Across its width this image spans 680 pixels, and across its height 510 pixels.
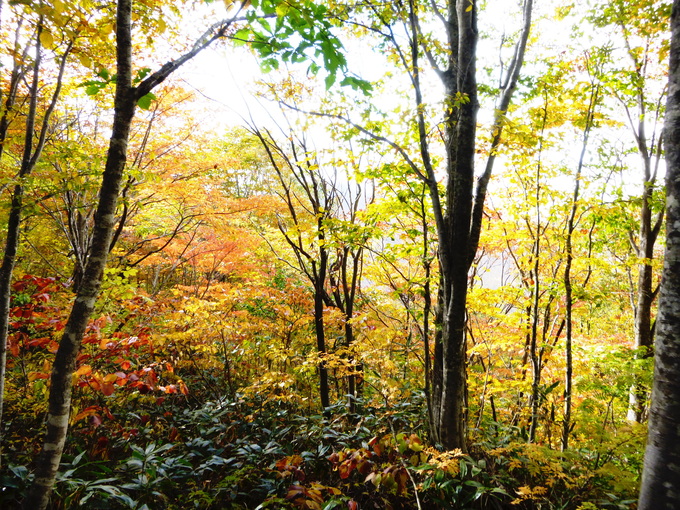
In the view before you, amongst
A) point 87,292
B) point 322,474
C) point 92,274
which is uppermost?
point 92,274

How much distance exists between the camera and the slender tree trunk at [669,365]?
1.48 meters

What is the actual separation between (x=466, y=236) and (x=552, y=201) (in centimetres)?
313

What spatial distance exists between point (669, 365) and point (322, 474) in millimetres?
3282

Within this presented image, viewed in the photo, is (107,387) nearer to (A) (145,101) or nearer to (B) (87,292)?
(B) (87,292)

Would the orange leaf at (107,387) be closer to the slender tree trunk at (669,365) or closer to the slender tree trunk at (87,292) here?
the slender tree trunk at (87,292)

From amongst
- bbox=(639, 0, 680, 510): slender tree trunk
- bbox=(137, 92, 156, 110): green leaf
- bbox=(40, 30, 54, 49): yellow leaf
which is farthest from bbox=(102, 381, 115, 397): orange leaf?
bbox=(639, 0, 680, 510): slender tree trunk

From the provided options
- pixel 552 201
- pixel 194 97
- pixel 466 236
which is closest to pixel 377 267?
pixel 552 201

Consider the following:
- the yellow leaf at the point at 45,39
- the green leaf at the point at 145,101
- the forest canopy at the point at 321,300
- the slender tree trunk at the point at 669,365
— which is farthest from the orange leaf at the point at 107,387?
the slender tree trunk at the point at 669,365

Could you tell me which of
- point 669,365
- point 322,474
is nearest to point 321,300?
point 322,474

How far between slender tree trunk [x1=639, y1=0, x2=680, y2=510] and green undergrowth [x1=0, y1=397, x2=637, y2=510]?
1449 mm

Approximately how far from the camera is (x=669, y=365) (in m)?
1.53

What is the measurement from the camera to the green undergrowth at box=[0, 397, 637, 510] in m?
2.75

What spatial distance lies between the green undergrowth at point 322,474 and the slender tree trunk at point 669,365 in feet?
4.76

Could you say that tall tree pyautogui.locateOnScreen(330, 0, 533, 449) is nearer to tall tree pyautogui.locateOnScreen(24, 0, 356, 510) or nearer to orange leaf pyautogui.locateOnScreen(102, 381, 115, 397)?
tall tree pyautogui.locateOnScreen(24, 0, 356, 510)
